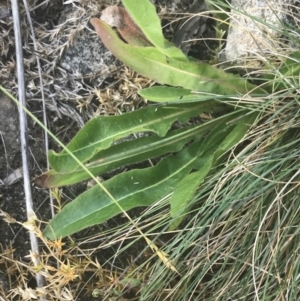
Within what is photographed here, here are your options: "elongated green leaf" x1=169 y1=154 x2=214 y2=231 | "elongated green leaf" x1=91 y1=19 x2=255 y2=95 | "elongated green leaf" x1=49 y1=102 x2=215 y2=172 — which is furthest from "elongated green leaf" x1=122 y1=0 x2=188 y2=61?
"elongated green leaf" x1=169 y1=154 x2=214 y2=231

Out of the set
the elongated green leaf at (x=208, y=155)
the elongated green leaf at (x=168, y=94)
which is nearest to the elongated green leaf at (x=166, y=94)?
the elongated green leaf at (x=168, y=94)

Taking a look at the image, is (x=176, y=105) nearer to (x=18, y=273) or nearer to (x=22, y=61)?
(x=22, y=61)

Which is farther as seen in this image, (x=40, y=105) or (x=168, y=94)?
(x=40, y=105)

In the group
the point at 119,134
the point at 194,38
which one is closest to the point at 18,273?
the point at 119,134

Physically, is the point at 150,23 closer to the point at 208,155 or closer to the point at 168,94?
the point at 168,94

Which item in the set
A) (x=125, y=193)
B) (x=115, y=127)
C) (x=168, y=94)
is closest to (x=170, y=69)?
(x=168, y=94)

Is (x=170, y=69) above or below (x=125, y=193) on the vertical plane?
above
